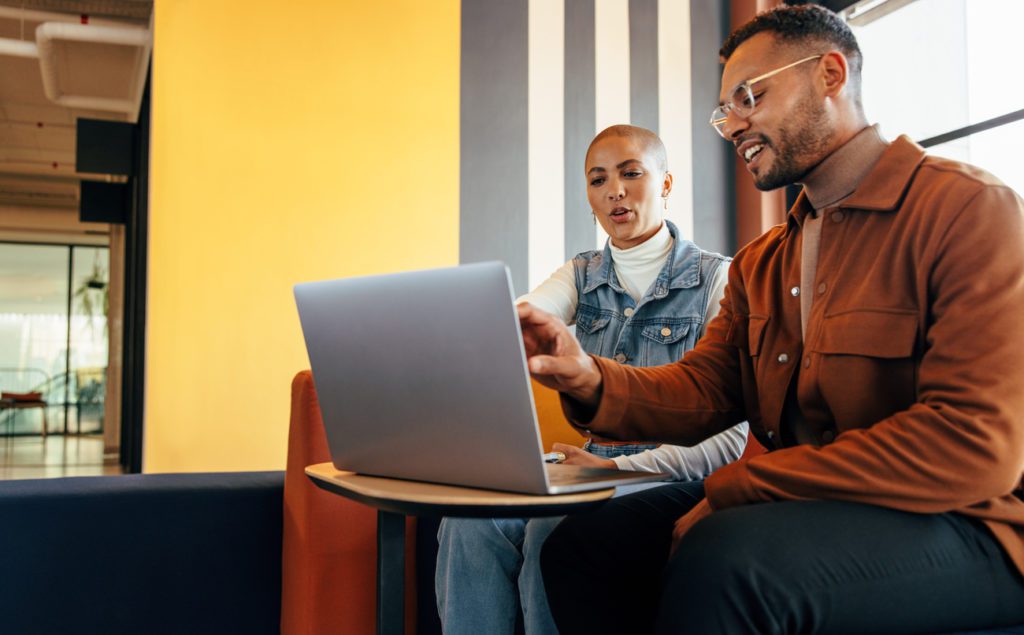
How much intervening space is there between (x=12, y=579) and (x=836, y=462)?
1724 mm

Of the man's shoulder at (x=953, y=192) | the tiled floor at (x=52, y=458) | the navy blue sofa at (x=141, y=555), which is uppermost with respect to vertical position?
the man's shoulder at (x=953, y=192)

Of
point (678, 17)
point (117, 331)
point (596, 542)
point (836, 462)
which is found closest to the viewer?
point (836, 462)

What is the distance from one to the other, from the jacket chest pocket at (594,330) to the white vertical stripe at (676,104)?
2.50 meters

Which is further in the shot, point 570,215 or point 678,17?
point 678,17

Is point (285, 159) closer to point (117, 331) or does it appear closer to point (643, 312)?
point (643, 312)

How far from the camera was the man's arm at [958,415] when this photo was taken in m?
0.98

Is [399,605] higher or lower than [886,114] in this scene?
lower

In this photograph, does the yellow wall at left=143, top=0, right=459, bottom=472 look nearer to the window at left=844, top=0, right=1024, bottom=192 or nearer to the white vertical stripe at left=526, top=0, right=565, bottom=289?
the white vertical stripe at left=526, top=0, right=565, bottom=289

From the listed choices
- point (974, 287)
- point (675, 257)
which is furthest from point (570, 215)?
point (974, 287)

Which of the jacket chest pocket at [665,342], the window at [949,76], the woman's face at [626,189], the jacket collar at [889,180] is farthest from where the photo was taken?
the window at [949,76]

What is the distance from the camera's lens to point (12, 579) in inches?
72.6

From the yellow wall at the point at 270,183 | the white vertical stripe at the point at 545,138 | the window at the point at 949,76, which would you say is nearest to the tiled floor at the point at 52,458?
the yellow wall at the point at 270,183

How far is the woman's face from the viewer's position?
2.09 meters

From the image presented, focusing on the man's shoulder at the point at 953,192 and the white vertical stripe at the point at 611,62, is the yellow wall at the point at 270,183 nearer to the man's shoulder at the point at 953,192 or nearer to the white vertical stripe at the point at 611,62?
the white vertical stripe at the point at 611,62
